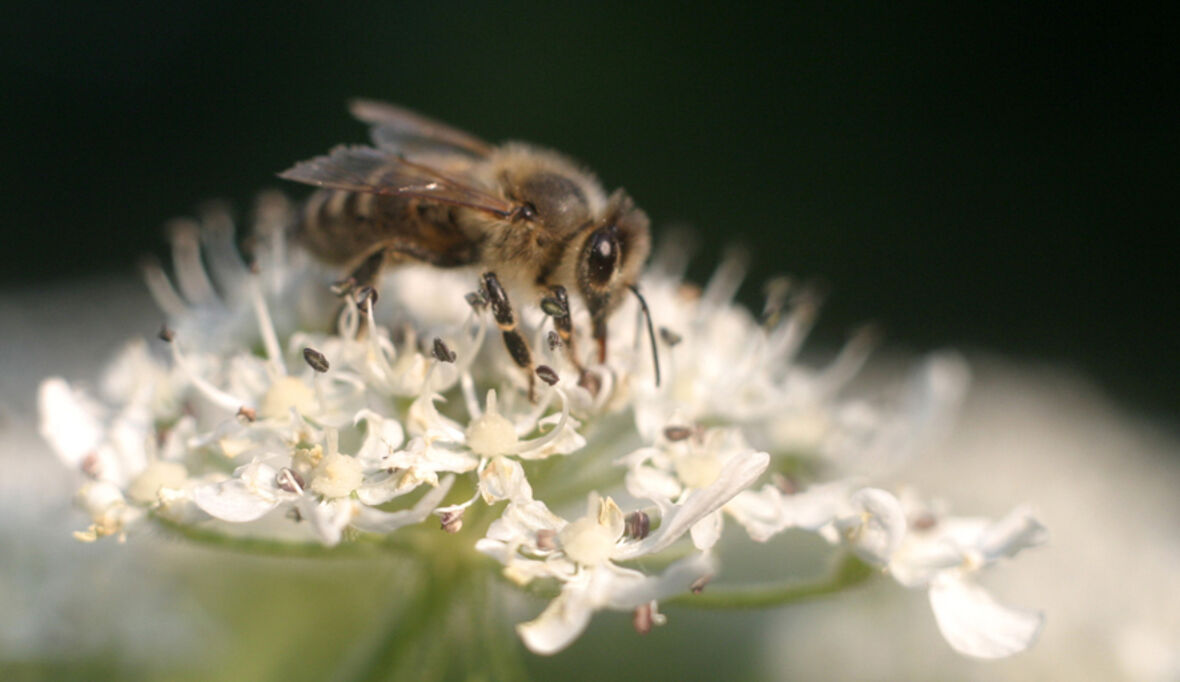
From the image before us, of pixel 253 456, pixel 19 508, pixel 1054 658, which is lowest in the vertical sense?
pixel 19 508

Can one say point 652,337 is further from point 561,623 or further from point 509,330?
point 561,623

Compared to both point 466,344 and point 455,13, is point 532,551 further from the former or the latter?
point 455,13

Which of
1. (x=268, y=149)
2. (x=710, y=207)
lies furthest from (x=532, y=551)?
→ (x=268, y=149)

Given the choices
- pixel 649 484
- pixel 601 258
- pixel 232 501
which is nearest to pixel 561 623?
pixel 649 484

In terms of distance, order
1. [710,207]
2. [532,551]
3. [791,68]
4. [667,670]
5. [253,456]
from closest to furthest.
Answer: [532,551] → [253,456] → [667,670] → [710,207] → [791,68]

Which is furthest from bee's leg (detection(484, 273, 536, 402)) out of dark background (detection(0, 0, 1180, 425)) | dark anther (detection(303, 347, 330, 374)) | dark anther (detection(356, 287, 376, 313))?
dark background (detection(0, 0, 1180, 425))

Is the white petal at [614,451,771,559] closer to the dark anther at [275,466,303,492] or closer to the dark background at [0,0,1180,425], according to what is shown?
the dark anther at [275,466,303,492]

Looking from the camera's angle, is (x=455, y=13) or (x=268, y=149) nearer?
(x=268, y=149)

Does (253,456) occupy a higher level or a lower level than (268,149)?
higher
